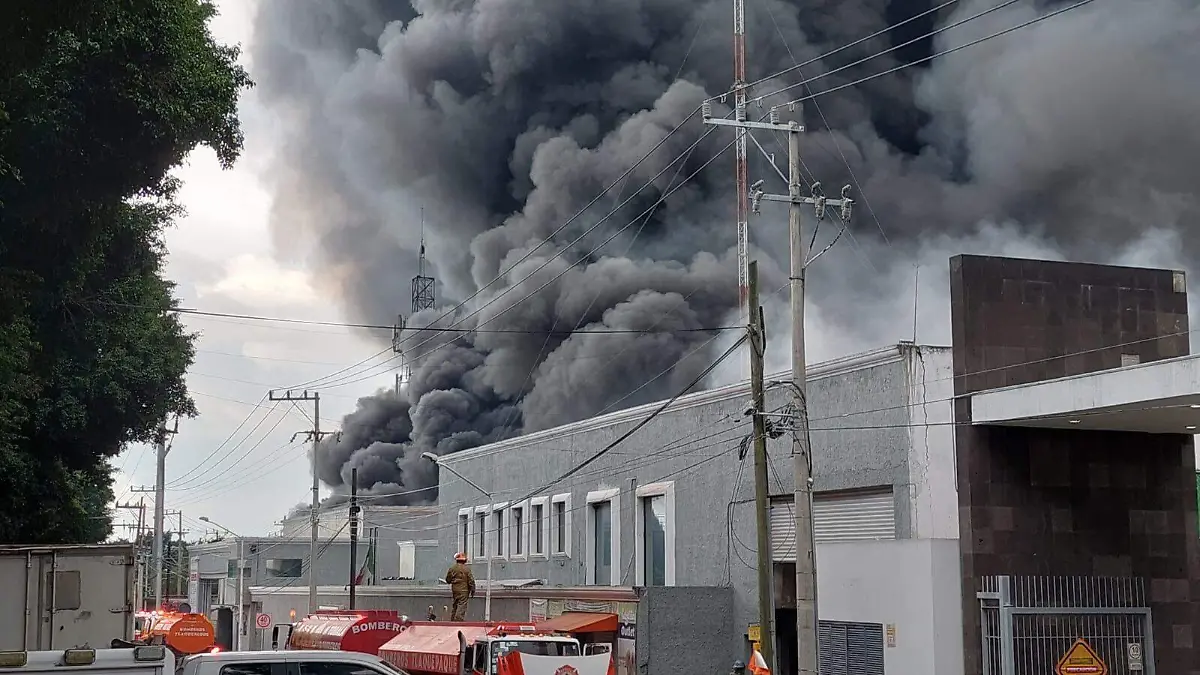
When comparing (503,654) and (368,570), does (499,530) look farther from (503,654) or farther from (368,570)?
(368,570)

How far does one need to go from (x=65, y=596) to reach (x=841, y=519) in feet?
56.9

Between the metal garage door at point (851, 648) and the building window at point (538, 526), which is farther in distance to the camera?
the building window at point (538, 526)

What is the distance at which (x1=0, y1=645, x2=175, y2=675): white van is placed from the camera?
1098cm

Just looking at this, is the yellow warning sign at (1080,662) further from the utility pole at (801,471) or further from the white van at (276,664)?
the white van at (276,664)

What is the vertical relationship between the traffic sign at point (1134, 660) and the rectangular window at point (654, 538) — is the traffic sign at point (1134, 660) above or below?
below

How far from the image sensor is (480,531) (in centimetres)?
4838

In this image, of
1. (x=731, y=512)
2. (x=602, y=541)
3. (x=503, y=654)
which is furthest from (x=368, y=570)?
(x=503, y=654)

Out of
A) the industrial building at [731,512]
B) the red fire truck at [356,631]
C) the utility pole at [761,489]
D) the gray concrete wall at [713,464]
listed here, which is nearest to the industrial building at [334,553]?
the industrial building at [731,512]

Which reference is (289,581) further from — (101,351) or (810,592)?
(810,592)

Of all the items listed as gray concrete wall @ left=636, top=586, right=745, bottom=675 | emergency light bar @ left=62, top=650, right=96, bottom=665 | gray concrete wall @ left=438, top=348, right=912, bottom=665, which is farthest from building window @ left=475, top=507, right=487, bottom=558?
emergency light bar @ left=62, top=650, right=96, bottom=665

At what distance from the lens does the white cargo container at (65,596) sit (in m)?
15.9

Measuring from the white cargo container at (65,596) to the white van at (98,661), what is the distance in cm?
505

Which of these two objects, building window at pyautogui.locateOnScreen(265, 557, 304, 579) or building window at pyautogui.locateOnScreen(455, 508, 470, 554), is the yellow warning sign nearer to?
building window at pyautogui.locateOnScreen(455, 508, 470, 554)

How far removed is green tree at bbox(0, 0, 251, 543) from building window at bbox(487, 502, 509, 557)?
18610 mm
